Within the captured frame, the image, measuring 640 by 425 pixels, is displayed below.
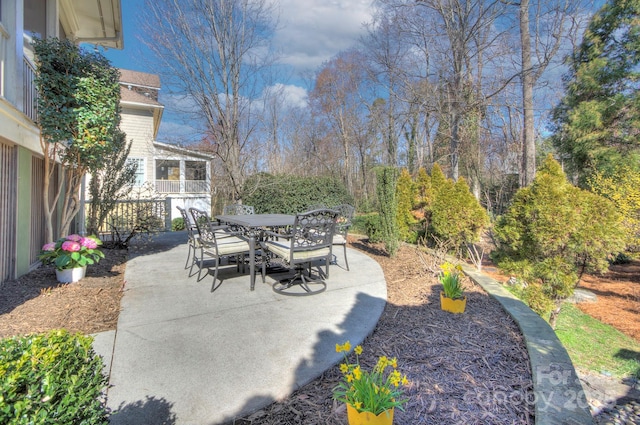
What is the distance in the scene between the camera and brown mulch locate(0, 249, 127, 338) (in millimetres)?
2670

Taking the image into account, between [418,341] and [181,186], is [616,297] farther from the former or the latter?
[181,186]

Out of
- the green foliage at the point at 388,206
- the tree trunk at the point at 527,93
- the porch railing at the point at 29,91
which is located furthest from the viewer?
the tree trunk at the point at 527,93

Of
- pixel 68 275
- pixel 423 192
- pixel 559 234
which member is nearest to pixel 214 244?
pixel 68 275

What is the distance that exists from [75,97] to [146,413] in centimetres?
375

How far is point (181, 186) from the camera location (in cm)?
1576

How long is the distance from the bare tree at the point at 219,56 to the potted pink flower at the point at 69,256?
3.68m

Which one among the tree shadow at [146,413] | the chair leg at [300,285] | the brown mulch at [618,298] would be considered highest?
the chair leg at [300,285]

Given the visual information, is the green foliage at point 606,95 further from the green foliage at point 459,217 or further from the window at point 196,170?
the window at point 196,170

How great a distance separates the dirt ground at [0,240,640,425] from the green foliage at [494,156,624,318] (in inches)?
35.3

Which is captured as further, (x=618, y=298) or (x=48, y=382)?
(x=618, y=298)

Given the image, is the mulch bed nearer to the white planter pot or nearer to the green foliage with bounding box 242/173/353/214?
the white planter pot

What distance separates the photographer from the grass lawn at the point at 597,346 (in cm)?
342

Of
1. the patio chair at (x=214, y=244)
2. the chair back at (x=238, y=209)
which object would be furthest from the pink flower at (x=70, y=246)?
the chair back at (x=238, y=209)

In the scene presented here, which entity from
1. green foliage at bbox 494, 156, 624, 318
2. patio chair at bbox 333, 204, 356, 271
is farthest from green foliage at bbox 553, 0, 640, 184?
patio chair at bbox 333, 204, 356, 271
